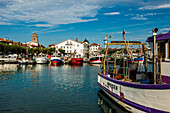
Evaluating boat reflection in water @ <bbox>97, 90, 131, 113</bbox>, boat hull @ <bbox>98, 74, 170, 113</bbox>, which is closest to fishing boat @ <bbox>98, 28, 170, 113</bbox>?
boat hull @ <bbox>98, 74, 170, 113</bbox>

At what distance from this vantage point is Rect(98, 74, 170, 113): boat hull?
10914 mm

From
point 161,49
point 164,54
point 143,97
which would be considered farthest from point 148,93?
point 161,49

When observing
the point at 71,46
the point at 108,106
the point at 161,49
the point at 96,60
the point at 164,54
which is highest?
the point at 71,46

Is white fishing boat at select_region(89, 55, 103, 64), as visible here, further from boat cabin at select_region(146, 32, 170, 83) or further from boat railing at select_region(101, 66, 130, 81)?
boat cabin at select_region(146, 32, 170, 83)

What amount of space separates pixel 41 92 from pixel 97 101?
311 inches

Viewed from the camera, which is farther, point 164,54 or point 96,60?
point 96,60

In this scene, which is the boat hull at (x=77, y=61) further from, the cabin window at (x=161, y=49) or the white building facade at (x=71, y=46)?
the cabin window at (x=161, y=49)

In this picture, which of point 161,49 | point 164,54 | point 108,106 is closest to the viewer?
point 164,54

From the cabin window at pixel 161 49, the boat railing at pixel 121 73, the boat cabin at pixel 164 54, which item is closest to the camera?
the boat cabin at pixel 164 54

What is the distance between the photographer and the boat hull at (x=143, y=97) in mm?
10914

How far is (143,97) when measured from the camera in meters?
12.0

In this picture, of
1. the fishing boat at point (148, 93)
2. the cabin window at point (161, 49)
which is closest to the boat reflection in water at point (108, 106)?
the fishing boat at point (148, 93)

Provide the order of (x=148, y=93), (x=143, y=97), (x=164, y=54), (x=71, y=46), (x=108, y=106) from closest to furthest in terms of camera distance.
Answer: (x=148, y=93), (x=143, y=97), (x=164, y=54), (x=108, y=106), (x=71, y=46)

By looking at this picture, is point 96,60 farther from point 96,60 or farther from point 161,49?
point 161,49
